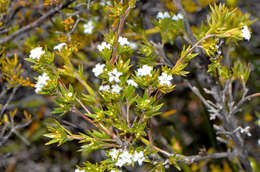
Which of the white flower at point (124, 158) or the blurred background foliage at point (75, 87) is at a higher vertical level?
the blurred background foliage at point (75, 87)

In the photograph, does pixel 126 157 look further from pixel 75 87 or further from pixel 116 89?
pixel 75 87

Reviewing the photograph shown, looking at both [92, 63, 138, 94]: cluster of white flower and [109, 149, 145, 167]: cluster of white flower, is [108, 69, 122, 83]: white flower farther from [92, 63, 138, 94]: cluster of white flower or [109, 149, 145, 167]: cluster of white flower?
[109, 149, 145, 167]: cluster of white flower

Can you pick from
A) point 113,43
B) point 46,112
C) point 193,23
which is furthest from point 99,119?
point 193,23

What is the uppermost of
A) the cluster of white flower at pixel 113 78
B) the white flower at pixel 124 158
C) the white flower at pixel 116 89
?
the cluster of white flower at pixel 113 78

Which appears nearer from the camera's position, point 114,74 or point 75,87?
point 114,74

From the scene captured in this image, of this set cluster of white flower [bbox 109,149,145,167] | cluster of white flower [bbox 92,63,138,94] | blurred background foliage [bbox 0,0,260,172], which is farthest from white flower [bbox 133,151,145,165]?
blurred background foliage [bbox 0,0,260,172]

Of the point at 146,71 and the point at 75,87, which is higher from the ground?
the point at 75,87

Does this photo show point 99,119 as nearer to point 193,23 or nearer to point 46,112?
point 46,112

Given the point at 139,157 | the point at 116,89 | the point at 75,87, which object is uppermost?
the point at 75,87

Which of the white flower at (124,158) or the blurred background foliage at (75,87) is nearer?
the white flower at (124,158)

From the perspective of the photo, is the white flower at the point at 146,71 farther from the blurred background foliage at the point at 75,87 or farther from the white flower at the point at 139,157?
the blurred background foliage at the point at 75,87

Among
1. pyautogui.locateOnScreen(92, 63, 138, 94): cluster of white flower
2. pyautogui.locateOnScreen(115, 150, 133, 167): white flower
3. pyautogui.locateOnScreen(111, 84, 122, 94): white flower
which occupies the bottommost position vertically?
pyautogui.locateOnScreen(115, 150, 133, 167): white flower

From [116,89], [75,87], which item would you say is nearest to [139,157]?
[116,89]

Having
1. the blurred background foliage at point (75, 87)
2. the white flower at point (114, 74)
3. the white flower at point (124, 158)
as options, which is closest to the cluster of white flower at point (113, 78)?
the white flower at point (114, 74)
